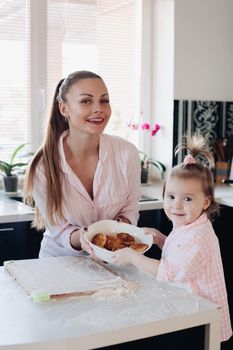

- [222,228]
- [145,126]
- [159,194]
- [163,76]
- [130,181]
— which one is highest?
[163,76]

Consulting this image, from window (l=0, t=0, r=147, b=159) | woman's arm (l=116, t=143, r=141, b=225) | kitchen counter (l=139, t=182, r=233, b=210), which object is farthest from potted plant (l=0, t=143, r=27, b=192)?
woman's arm (l=116, t=143, r=141, b=225)

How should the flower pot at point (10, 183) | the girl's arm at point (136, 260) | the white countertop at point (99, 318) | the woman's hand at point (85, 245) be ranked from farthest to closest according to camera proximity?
1. the flower pot at point (10, 183)
2. the woman's hand at point (85, 245)
3. the girl's arm at point (136, 260)
4. the white countertop at point (99, 318)

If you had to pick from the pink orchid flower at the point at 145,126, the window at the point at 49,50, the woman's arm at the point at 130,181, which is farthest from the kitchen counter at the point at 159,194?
the woman's arm at the point at 130,181

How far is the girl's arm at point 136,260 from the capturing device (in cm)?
142

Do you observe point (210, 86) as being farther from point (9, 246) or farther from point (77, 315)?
point (77, 315)

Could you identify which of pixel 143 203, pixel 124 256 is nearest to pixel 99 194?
pixel 124 256

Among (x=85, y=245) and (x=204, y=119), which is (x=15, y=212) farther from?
(x=204, y=119)

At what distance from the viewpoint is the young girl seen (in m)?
1.37

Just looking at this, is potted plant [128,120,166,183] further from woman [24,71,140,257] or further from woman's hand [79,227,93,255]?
woman's hand [79,227,93,255]

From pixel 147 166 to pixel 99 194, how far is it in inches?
57.7

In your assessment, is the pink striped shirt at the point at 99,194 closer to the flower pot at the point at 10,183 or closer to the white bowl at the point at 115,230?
the white bowl at the point at 115,230

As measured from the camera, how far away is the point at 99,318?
3.65 feet

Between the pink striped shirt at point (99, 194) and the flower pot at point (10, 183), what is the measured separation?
1.04 metres

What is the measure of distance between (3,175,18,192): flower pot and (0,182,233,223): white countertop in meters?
0.04
